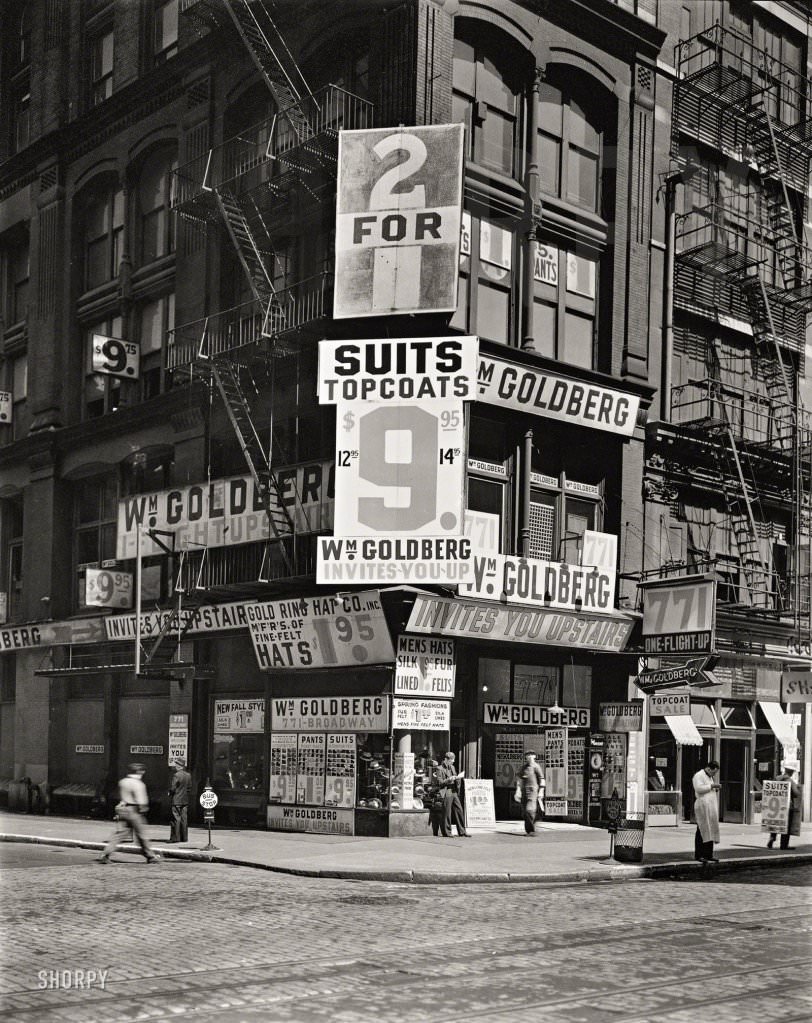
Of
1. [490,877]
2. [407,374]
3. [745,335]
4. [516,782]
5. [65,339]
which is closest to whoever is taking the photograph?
[490,877]

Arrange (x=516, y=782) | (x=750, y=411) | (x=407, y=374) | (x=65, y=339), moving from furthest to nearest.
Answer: (x=65, y=339) → (x=750, y=411) → (x=516, y=782) → (x=407, y=374)

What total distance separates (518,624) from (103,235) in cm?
1797

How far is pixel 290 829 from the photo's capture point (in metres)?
26.0

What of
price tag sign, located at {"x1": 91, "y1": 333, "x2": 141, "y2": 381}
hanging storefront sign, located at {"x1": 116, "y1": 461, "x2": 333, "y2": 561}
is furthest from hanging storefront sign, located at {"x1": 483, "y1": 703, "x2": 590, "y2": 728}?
price tag sign, located at {"x1": 91, "y1": 333, "x2": 141, "y2": 381}

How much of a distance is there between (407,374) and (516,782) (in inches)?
391

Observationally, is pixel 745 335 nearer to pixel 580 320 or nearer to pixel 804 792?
pixel 580 320

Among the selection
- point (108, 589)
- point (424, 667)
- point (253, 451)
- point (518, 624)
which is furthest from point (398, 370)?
point (108, 589)

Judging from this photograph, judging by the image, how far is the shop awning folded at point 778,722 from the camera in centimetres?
3178

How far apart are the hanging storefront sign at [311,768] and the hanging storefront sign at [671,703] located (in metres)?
7.58

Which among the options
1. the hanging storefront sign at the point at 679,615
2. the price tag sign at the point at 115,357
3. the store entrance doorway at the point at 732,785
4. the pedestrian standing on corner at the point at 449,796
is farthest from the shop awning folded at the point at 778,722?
the price tag sign at the point at 115,357

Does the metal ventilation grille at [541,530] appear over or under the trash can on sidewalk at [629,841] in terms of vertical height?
over

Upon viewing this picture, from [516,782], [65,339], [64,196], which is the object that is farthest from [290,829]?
[64,196]

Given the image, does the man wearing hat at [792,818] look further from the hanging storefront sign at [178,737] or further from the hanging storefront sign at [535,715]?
the hanging storefront sign at [178,737]

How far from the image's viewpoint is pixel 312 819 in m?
25.6
